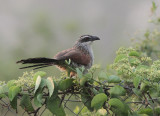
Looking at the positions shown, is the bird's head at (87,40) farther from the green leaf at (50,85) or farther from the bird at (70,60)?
the green leaf at (50,85)

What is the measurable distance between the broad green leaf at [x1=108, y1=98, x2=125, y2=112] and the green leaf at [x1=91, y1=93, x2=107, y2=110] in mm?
32

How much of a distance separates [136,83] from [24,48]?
4382 millimetres

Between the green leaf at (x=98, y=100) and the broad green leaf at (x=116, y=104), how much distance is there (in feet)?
0.10

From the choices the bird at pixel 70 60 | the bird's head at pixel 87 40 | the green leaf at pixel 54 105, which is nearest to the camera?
the green leaf at pixel 54 105

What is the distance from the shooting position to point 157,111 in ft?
4.86

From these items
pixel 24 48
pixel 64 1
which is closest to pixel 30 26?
pixel 24 48

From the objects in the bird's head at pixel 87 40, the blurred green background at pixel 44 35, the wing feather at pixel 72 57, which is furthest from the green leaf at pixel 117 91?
the blurred green background at pixel 44 35

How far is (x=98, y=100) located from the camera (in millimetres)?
1430

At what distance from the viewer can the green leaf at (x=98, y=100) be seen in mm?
1424

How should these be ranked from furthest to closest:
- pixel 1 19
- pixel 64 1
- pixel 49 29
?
pixel 64 1, pixel 1 19, pixel 49 29

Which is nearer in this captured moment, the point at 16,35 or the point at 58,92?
the point at 58,92

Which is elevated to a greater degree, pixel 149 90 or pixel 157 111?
pixel 149 90

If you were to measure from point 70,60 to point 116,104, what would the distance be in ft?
1.05

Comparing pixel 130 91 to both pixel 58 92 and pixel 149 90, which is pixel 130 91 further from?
pixel 58 92
